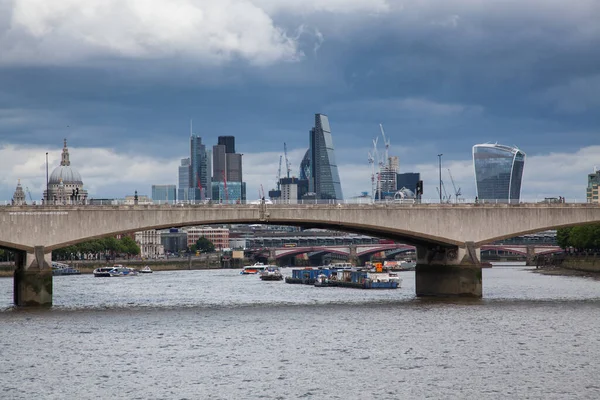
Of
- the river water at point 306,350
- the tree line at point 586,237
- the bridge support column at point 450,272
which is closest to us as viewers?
the river water at point 306,350

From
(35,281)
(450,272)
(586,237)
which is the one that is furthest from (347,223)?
(586,237)

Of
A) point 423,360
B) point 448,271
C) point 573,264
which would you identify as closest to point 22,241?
point 448,271

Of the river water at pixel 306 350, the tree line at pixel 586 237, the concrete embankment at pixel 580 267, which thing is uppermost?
the tree line at pixel 586 237

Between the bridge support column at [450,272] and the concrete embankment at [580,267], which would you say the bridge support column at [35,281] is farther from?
the concrete embankment at [580,267]

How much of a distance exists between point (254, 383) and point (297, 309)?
137 feet

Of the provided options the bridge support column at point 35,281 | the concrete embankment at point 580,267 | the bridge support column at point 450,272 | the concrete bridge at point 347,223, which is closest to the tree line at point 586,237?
the concrete embankment at point 580,267

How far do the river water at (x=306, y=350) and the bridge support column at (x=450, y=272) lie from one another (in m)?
2.32

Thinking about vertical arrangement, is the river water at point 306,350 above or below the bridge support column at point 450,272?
below

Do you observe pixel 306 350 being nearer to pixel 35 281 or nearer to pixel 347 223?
pixel 35 281

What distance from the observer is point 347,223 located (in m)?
101

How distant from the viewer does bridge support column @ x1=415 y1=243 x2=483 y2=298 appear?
334ft

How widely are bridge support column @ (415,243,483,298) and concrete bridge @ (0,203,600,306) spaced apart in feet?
0.31

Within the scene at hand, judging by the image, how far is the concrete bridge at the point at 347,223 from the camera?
309 feet

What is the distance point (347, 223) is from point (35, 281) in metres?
28.7
